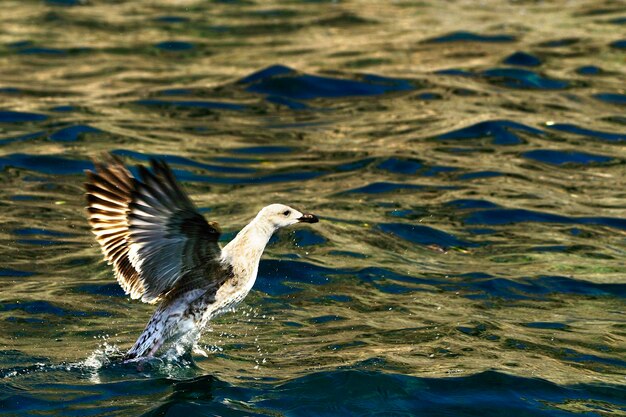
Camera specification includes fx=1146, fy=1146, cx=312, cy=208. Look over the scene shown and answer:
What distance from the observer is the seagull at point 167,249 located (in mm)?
6488

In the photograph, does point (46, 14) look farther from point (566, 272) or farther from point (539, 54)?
point (566, 272)

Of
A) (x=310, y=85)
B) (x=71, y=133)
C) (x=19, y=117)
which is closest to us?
(x=71, y=133)

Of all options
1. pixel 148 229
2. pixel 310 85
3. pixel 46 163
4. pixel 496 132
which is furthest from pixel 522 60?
pixel 148 229

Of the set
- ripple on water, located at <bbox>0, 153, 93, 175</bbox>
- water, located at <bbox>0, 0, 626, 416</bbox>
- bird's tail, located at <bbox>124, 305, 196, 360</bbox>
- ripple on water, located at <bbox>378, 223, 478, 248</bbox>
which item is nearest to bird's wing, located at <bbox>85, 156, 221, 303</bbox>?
bird's tail, located at <bbox>124, 305, 196, 360</bbox>

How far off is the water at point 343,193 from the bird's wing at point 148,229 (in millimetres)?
644

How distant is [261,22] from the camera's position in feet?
57.6

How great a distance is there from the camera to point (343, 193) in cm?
1124

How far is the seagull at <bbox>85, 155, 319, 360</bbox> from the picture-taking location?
6488mm

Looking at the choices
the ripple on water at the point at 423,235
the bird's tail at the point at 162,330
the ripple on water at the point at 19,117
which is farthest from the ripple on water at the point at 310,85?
the bird's tail at the point at 162,330

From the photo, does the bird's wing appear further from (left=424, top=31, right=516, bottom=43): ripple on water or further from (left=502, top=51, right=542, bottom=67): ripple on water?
(left=424, top=31, right=516, bottom=43): ripple on water

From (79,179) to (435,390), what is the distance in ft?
17.9

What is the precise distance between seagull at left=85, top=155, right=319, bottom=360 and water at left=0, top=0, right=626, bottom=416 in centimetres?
37

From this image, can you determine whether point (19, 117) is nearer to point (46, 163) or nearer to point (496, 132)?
point (46, 163)

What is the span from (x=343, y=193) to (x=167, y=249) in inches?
183
